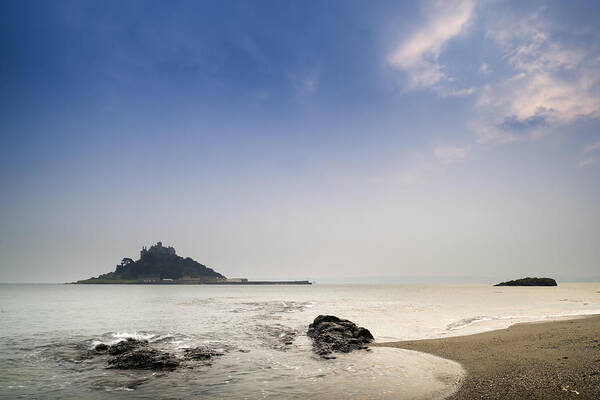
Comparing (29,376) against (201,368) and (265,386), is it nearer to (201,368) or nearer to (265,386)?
(201,368)

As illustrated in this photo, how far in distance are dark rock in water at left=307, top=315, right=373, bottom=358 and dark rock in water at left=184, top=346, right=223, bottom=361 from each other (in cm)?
618

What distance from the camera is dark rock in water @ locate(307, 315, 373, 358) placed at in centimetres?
2108

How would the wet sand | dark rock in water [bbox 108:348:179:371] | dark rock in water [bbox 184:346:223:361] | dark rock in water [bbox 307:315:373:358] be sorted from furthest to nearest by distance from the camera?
dark rock in water [bbox 307:315:373:358] → dark rock in water [bbox 184:346:223:361] → dark rock in water [bbox 108:348:179:371] → the wet sand

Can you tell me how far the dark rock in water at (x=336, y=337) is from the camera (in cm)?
2108

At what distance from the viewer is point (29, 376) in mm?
15812

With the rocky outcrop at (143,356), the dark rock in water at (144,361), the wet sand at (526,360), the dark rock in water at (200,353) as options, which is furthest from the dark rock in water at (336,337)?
the dark rock in water at (144,361)

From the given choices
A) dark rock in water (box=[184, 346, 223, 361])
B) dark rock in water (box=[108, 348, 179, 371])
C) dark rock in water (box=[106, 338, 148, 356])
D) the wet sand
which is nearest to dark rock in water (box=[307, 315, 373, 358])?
the wet sand

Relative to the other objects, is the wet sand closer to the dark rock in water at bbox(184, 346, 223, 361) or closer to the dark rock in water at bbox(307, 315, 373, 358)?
the dark rock in water at bbox(307, 315, 373, 358)

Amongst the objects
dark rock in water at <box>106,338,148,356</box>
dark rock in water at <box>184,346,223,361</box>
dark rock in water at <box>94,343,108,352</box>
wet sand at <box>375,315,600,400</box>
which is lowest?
dark rock in water at <box>184,346,223,361</box>

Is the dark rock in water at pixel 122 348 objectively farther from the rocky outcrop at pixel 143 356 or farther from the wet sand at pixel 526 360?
the wet sand at pixel 526 360

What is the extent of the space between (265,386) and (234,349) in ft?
29.6

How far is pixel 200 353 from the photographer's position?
19922mm

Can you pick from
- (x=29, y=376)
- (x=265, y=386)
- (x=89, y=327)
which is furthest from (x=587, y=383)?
(x=89, y=327)

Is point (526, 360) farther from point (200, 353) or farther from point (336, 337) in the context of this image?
point (200, 353)
